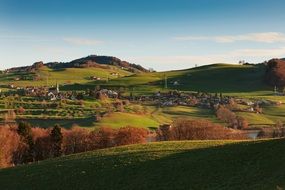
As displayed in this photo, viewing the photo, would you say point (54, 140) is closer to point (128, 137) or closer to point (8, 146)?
point (8, 146)

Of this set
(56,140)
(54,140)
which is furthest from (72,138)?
(54,140)

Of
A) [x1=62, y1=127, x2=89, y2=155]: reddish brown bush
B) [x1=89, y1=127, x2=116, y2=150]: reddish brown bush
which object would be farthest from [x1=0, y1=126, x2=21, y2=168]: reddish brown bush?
[x1=89, y1=127, x2=116, y2=150]: reddish brown bush

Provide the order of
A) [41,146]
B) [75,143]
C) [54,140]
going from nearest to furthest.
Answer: [41,146], [54,140], [75,143]

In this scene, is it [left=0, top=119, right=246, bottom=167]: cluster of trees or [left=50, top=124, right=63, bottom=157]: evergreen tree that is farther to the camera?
[left=50, top=124, right=63, bottom=157]: evergreen tree

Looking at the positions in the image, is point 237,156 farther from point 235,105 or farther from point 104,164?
point 235,105

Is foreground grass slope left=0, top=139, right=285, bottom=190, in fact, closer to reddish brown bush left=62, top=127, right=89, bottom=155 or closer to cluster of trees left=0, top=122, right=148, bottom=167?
cluster of trees left=0, top=122, right=148, bottom=167
